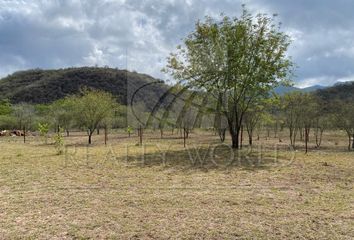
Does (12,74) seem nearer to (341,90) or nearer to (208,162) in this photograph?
(341,90)

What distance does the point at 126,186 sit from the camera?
29.7 ft

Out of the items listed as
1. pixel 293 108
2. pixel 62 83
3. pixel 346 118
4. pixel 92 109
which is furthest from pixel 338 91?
pixel 62 83

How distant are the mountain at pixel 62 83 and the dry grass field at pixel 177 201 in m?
71.3

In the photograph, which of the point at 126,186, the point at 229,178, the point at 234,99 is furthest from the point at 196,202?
the point at 234,99

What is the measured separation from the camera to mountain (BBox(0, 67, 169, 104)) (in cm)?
8728

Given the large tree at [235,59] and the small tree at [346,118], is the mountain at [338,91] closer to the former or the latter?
the small tree at [346,118]

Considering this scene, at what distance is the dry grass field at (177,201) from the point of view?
18.1 ft

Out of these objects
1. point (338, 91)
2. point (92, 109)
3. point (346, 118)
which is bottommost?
point (346, 118)

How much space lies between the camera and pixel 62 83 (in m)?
93.8

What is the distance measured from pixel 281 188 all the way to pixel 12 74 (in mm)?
121620

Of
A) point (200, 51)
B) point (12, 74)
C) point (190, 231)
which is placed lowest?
point (190, 231)

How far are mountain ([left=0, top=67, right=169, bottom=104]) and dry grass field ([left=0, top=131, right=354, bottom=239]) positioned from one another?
234ft

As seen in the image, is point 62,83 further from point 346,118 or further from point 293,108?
point 346,118

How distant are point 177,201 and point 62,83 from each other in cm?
9314
